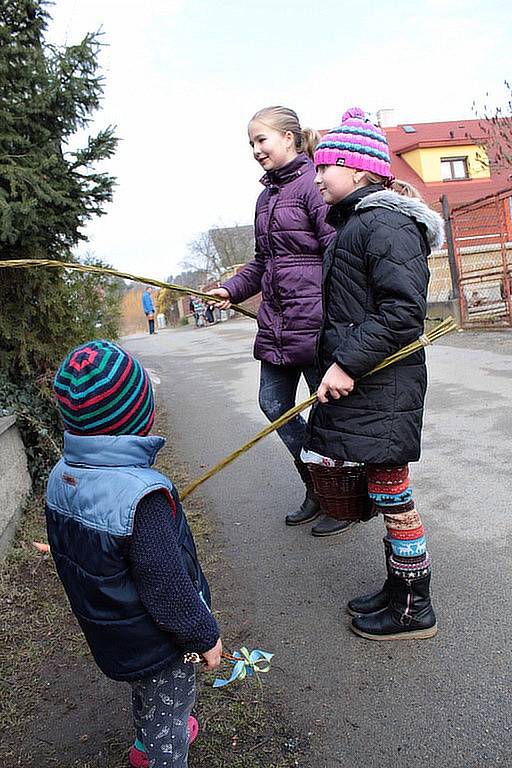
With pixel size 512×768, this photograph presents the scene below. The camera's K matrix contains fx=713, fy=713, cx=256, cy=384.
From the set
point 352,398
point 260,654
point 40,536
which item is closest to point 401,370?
point 352,398

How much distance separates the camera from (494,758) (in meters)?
2.15

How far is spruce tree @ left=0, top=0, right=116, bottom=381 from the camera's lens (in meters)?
4.46

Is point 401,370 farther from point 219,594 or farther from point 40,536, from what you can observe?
point 40,536

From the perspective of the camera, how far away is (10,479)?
426 centimetres

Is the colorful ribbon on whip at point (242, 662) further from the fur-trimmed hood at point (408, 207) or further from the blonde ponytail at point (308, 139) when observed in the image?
the blonde ponytail at point (308, 139)

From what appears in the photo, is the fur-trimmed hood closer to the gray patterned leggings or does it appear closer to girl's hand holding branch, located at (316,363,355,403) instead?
girl's hand holding branch, located at (316,363,355,403)

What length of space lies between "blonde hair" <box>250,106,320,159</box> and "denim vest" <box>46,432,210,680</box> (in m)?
2.16

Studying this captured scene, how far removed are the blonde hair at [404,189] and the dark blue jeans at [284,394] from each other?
1.21m

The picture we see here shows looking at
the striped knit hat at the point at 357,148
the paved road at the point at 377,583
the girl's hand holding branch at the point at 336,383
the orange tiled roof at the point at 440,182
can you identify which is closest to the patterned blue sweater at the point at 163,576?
the paved road at the point at 377,583

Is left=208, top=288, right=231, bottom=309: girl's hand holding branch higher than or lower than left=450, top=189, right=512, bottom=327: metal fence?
higher

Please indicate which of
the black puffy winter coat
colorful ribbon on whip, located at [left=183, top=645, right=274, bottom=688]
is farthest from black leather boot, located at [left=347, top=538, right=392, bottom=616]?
the black puffy winter coat

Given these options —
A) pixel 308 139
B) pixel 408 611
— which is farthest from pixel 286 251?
pixel 408 611

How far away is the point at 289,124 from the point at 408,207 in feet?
4.00

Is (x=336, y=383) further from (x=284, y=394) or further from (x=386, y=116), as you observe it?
(x=386, y=116)
